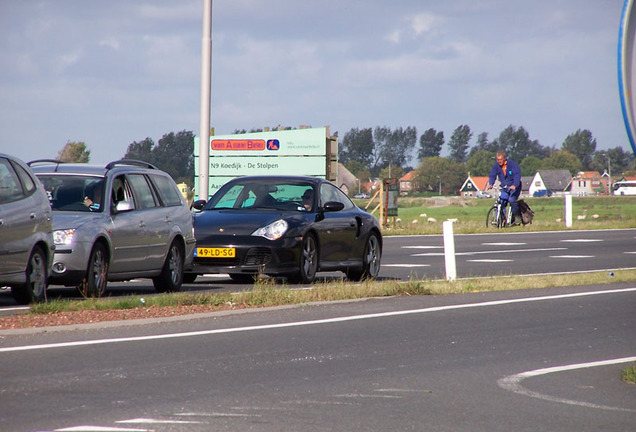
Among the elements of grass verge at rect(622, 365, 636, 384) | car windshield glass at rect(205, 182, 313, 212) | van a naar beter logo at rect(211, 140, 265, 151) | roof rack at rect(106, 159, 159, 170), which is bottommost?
grass verge at rect(622, 365, 636, 384)

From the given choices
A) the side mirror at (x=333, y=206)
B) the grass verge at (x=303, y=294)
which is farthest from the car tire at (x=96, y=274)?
the side mirror at (x=333, y=206)

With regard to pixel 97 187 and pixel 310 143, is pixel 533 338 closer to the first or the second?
pixel 97 187

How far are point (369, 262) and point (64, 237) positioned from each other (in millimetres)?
5868

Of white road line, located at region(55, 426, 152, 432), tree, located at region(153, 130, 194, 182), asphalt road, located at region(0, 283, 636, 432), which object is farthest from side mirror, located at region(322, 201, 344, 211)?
tree, located at region(153, 130, 194, 182)

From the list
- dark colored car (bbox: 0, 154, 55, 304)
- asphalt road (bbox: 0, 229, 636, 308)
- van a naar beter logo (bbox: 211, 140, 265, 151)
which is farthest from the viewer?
van a naar beter logo (bbox: 211, 140, 265, 151)

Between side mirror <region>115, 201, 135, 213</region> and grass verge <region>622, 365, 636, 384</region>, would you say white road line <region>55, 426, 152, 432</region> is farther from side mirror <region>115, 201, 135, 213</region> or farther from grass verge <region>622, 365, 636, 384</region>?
side mirror <region>115, 201, 135, 213</region>

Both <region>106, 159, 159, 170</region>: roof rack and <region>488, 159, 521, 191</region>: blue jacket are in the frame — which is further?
<region>488, 159, 521, 191</region>: blue jacket

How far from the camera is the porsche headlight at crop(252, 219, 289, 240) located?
1562cm

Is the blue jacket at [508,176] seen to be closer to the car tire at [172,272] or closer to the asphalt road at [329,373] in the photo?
the car tire at [172,272]

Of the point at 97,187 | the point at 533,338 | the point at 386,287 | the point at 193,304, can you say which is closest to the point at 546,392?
the point at 533,338

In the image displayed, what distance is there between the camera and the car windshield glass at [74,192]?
44.9 feet

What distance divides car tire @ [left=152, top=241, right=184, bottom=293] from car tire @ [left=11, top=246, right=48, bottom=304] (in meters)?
2.50

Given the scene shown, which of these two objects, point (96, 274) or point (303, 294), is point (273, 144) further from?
point (303, 294)

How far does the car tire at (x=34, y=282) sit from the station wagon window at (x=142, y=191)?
2.46m
